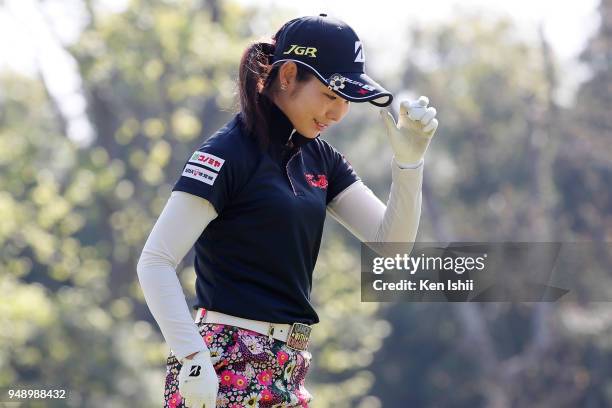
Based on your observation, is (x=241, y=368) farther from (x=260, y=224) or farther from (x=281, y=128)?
(x=281, y=128)

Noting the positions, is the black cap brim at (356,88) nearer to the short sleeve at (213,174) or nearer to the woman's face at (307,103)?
the woman's face at (307,103)

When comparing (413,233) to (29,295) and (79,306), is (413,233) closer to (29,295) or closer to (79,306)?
(29,295)

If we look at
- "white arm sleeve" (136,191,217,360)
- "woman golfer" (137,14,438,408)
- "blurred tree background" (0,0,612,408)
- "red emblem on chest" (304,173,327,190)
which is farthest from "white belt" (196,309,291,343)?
"blurred tree background" (0,0,612,408)

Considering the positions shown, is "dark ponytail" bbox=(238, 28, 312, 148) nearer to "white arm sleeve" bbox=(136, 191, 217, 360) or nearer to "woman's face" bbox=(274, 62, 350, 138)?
"woman's face" bbox=(274, 62, 350, 138)

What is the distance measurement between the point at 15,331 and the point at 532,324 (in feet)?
40.5

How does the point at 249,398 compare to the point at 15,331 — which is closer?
the point at 249,398

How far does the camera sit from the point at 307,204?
2.69m

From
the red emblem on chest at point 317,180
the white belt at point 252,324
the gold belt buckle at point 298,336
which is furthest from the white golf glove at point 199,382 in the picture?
the red emblem on chest at point 317,180

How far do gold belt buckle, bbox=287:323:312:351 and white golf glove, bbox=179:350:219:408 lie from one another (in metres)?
0.24

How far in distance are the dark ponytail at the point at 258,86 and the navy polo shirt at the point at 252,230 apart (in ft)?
0.09

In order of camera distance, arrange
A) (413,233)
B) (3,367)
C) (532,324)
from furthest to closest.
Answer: (532,324)
(3,367)
(413,233)

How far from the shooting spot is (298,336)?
273 cm

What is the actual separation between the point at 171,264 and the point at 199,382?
276mm

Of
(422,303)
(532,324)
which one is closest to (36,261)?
(422,303)
